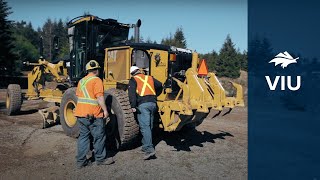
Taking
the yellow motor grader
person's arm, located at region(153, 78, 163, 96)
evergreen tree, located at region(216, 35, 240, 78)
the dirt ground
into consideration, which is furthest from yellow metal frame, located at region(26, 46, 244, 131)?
evergreen tree, located at region(216, 35, 240, 78)

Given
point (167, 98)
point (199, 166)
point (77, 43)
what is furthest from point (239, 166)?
point (77, 43)

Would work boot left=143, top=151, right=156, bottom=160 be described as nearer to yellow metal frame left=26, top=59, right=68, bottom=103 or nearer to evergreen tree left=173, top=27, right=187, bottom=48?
yellow metal frame left=26, top=59, right=68, bottom=103

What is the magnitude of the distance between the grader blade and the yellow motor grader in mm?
29

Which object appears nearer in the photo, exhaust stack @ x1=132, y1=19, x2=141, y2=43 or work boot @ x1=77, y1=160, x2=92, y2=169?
work boot @ x1=77, y1=160, x2=92, y2=169

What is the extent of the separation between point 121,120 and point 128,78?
4.22 feet

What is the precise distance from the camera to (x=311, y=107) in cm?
1775

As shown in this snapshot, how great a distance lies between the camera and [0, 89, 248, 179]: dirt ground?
573cm

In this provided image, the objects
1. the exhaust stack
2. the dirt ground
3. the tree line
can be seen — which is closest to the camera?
the dirt ground

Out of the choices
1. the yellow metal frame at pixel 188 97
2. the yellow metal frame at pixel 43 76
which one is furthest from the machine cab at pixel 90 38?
the yellow metal frame at pixel 188 97

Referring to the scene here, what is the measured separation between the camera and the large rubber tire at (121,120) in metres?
6.81

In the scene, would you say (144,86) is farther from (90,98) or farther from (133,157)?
(133,157)

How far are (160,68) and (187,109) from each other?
1493mm

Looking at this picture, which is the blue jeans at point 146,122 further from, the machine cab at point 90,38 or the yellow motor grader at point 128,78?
the machine cab at point 90,38

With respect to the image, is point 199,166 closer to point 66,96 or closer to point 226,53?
point 66,96
